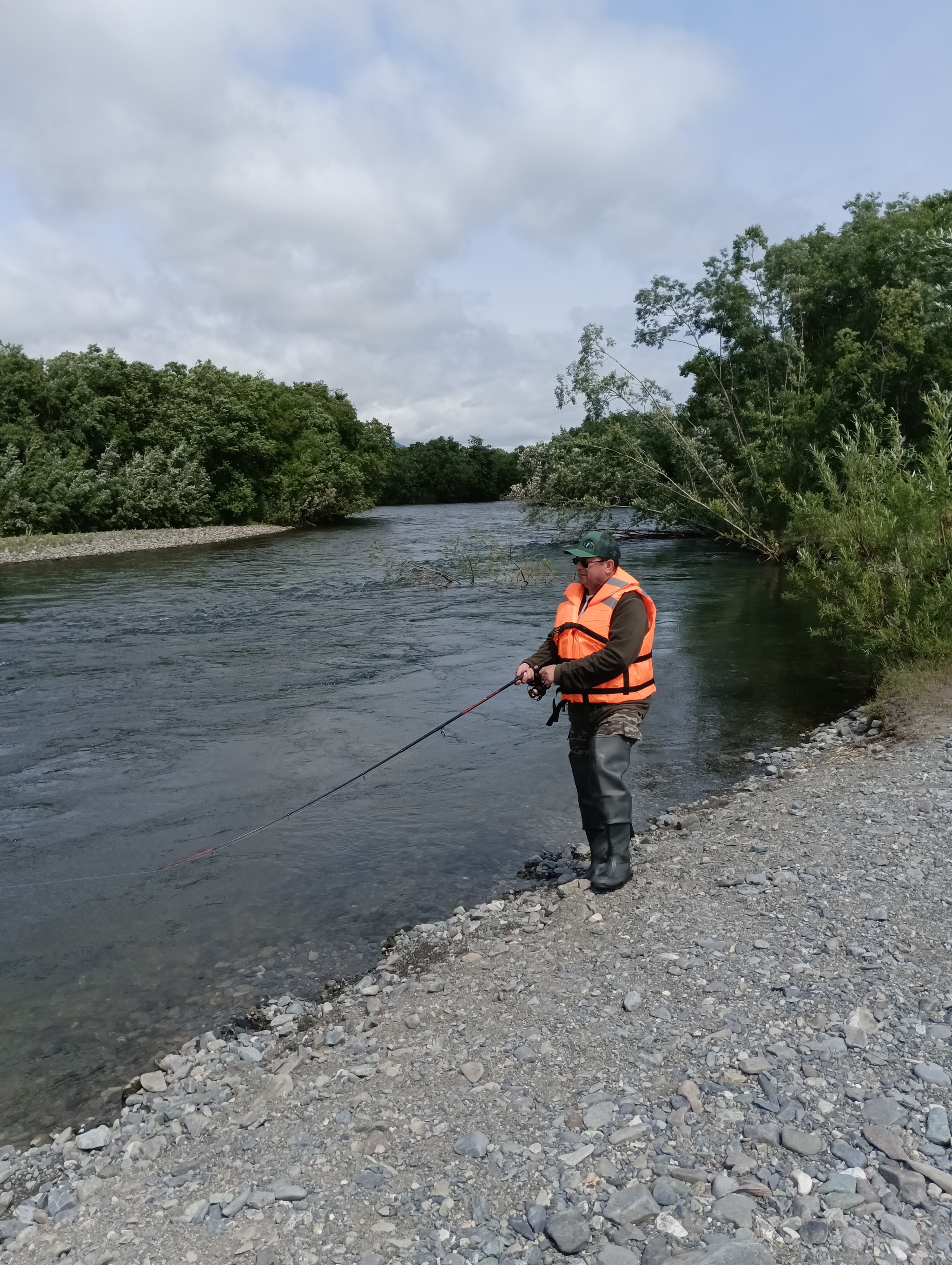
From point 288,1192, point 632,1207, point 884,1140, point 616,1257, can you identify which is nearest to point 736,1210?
point 632,1207

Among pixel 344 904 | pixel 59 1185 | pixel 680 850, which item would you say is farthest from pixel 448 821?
pixel 59 1185

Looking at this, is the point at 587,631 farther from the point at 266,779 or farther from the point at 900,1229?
the point at 266,779

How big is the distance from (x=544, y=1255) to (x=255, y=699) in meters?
12.6

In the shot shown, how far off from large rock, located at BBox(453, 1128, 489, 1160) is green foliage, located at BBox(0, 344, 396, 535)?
171 feet

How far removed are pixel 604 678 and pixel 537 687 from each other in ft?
2.25

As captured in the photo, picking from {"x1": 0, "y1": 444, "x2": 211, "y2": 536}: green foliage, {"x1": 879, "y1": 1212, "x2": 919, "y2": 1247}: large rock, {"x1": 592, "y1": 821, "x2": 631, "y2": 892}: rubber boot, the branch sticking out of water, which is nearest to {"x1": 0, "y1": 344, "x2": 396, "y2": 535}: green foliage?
{"x1": 0, "y1": 444, "x2": 211, "y2": 536}: green foliage

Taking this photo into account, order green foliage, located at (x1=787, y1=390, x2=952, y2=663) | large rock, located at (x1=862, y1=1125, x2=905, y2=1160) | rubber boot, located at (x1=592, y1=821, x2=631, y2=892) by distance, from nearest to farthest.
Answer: large rock, located at (x1=862, y1=1125, x2=905, y2=1160) < rubber boot, located at (x1=592, y1=821, x2=631, y2=892) < green foliage, located at (x1=787, y1=390, x2=952, y2=663)

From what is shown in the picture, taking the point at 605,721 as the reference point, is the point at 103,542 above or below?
above

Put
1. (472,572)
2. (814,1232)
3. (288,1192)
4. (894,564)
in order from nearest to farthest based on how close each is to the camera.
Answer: (814,1232) → (288,1192) → (894,564) → (472,572)

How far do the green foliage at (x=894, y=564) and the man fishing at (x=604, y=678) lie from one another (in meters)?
7.04

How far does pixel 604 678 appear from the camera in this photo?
7.16 m

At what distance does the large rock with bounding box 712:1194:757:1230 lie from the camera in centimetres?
371

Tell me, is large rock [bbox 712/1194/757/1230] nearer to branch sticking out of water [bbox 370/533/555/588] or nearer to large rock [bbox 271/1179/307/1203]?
large rock [bbox 271/1179/307/1203]

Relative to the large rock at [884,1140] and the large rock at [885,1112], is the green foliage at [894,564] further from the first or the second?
the large rock at [884,1140]
